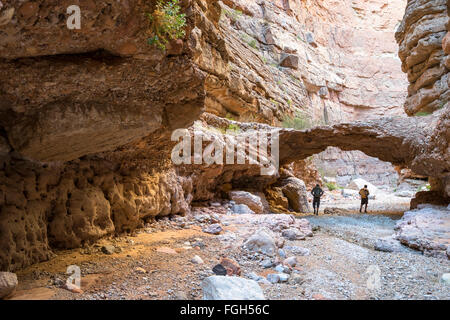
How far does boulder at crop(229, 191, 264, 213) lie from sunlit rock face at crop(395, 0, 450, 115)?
854cm

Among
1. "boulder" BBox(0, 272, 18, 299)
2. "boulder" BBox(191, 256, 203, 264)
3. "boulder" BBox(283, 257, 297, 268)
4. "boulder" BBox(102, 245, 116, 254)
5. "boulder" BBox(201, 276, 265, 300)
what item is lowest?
"boulder" BBox(283, 257, 297, 268)

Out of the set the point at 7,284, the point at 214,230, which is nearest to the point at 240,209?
the point at 214,230

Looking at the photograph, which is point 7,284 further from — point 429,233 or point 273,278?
point 429,233

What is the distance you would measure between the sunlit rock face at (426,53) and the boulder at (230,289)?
11.8 metres

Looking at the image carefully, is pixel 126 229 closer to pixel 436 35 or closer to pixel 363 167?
pixel 436 35

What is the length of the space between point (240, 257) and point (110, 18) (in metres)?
2.96

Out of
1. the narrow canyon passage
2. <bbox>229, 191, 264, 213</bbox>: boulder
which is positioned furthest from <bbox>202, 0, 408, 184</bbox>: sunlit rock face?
the narrow canyon passage

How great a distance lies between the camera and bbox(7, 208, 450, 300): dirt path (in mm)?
2404

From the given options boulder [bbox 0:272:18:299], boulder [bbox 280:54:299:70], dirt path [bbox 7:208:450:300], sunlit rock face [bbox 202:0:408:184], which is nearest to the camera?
boulder [bbox 0:272:18:299]

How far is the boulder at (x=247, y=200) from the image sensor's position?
7893 millimetres

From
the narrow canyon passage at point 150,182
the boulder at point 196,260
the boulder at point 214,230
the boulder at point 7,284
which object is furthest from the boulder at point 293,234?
the boulder at point 7,284

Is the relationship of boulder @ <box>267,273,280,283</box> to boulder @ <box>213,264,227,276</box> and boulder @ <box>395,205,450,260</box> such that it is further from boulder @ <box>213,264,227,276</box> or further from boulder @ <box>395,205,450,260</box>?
boulder @ <box>395,205,450,260</box>

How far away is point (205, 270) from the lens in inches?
115
